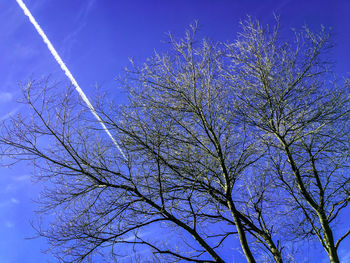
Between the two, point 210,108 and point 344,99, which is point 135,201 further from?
point 344,99

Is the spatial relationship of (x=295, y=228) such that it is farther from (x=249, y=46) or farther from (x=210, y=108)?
(x=249, y=46)

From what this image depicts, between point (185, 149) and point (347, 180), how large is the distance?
370 cm

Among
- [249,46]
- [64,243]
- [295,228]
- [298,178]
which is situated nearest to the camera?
[64,243]

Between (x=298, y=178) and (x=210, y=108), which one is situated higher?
(x=210, y=108)

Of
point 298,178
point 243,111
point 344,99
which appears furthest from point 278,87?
point 298,178

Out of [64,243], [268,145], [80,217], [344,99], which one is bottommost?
[64,243]

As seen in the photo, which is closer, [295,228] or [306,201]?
[306,201]

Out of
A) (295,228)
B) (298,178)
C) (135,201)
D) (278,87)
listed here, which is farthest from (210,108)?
(295,228)

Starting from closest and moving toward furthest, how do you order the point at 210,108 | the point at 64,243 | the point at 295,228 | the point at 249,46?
the point at 64,243
the point at 210,108
the point at 249,46
the point at 295,228

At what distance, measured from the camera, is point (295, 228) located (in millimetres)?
6945

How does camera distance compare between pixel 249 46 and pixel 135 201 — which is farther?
pixel 249 46

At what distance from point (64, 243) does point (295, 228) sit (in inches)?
205

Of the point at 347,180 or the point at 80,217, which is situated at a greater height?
the point at 347,180

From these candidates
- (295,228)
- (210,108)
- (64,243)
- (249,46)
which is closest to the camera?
(64,243)
